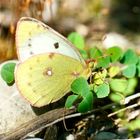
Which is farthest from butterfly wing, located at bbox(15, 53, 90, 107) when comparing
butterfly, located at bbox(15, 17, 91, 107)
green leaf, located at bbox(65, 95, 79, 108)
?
green leaf, located at bbox(65, 95, 79, 108)

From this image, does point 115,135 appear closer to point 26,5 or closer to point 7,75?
point 7,75

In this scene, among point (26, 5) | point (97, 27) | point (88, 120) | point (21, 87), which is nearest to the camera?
point (21, 87)

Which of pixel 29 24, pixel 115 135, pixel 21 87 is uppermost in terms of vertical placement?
pixel 29 24

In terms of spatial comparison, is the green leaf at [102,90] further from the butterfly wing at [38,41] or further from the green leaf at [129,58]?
the green leaf at [129,58]

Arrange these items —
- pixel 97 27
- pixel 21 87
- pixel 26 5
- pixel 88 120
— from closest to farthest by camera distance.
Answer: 1. pixel 21 87
2. pixel 88 120
3. pixel 26 5
4. pixel 97 27

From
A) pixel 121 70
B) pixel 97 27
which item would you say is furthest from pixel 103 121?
pixel 97 27

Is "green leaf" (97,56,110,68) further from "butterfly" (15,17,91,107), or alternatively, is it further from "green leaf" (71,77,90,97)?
"green leaf" (71,77,90,97)

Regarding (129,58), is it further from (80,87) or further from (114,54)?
(80,87)
